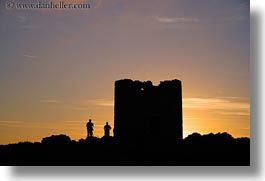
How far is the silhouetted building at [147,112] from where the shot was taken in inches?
212

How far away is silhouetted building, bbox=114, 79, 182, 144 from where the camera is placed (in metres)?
5.39

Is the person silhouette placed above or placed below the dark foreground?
above

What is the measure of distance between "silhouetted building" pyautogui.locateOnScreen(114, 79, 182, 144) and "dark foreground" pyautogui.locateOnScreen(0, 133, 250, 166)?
0.44ft

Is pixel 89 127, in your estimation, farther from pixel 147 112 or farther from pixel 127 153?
pixel 147 112

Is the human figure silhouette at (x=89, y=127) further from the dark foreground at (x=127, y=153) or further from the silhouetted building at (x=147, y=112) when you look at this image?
the silhouetted building at (x=147, y=112)

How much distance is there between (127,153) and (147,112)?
1.61ft

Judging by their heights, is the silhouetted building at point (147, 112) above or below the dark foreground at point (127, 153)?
above

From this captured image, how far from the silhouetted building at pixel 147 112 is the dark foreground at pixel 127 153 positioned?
133 millimetres

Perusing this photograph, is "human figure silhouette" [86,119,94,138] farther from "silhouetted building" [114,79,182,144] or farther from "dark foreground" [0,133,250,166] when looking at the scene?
"silhouetted building" [114,79,182,144]

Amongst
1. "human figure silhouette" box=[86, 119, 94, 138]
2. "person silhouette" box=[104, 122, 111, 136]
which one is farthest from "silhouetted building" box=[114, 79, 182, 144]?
"human figure silhouette" box=[86, 119, 94, 138]

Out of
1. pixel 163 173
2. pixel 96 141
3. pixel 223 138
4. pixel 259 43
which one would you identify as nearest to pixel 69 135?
pixel 96 141

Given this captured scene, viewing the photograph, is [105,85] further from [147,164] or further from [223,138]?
[223,138]

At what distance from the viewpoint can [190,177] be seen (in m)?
5.36

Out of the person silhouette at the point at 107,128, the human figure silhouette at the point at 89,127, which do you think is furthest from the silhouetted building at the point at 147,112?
the human figure silhouette at the point at 89,127
